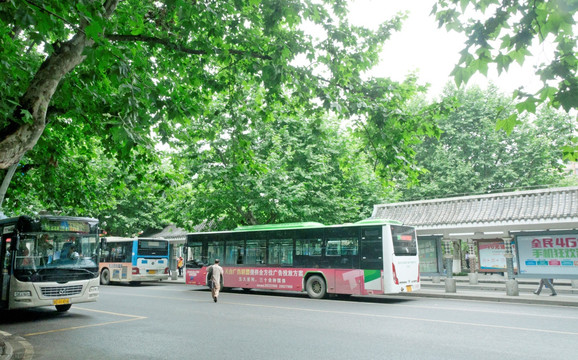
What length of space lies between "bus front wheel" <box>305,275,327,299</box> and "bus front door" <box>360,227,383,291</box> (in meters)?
1.90

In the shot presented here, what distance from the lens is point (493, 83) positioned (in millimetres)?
34156

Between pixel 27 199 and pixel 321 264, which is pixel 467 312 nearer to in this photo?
pixel 321 264

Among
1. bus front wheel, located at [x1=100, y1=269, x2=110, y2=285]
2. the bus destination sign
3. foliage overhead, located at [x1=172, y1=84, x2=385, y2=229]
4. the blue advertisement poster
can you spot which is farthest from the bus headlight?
bus front wheel, located at [x1=100, y1=269, x2=110, y2=285]

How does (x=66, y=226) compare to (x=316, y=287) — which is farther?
(x=316, y=287)

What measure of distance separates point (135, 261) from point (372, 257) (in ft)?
51.8

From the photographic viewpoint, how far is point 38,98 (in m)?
6.61

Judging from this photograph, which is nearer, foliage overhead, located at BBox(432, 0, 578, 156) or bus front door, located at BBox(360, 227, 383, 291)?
foliage overhead, located at BBox(432, 0, 578, 156)

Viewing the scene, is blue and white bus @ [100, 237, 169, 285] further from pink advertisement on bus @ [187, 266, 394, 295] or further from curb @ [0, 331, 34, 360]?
curb @ [0, 331, 34, 360]

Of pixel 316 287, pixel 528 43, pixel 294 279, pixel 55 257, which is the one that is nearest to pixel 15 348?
pixel 55 257

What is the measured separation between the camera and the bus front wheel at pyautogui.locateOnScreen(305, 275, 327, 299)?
55.7 feet

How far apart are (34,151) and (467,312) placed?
517 inches

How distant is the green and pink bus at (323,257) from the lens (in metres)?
Result: 15.7

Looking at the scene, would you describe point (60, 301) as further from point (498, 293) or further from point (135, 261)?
point (498, 293)

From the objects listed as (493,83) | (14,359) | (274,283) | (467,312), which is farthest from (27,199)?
(493,83)
